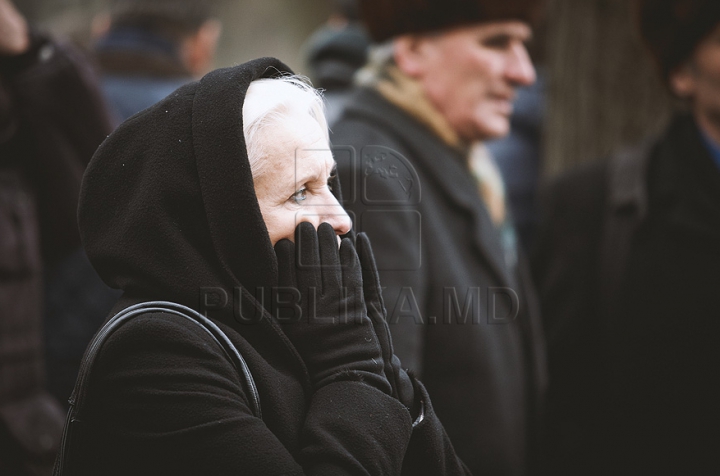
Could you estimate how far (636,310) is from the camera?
2.53 metres

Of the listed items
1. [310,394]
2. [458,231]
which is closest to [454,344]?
[458,231]

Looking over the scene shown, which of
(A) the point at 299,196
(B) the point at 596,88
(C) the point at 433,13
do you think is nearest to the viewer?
(A) the point at 299,196

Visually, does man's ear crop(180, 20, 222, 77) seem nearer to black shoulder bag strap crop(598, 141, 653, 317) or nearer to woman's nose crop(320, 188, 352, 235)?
black shoulder bag strap crop(598, 141, 653, 317)

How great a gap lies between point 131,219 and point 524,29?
1.71 m

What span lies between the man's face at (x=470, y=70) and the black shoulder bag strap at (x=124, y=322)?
147cm

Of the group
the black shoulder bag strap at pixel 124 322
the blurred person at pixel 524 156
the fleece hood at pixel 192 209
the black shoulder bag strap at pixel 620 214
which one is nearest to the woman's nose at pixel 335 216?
the fleece hood at pixel 192 209

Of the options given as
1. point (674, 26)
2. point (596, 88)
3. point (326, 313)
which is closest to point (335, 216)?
point (326, 313)

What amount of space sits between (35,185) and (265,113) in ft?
4.46

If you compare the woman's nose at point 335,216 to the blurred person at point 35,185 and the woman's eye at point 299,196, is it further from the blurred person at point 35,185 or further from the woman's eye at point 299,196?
the blurred person at point 35,185

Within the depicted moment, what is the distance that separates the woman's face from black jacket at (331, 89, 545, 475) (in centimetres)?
51

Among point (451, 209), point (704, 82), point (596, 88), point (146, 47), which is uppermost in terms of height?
point (146, 47)

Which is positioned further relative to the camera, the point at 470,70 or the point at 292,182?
the point at 470,70

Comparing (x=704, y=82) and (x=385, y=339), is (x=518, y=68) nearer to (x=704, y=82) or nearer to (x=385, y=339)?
(x=704, y=82)

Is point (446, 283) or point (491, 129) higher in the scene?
point (491, 129)
